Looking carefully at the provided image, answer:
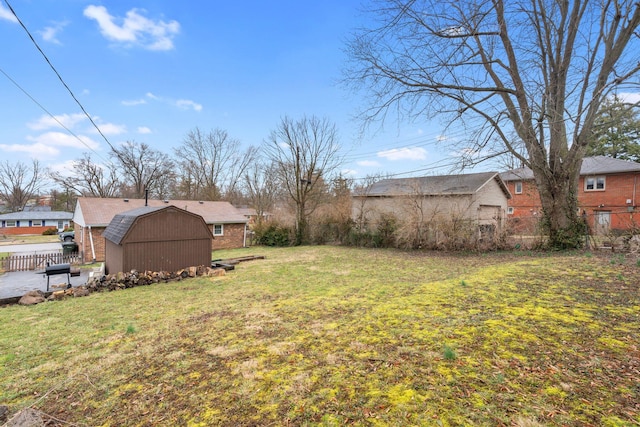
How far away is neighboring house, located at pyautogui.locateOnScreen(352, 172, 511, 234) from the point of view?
1360cm

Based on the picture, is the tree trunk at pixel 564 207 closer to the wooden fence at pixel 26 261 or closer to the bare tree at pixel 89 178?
the wooden fence at pixel 26 261

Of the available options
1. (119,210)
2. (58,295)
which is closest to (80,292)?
(58,295)

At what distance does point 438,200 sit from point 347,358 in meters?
12.4

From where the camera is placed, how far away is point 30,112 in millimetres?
8812

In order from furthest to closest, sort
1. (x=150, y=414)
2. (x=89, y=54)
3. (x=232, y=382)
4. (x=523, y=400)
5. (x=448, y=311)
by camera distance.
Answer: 1. (x=89, y=54)
2. (x=448, y=311)
3. (x=232, y=382)
4. (x=150, y=414)
5. (x=523, y=400)

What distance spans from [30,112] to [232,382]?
36.2 ft

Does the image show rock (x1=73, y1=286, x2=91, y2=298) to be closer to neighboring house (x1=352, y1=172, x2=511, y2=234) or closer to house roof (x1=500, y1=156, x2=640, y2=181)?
neighboring house (x1=352, y1=172, x2=511, y2=234)

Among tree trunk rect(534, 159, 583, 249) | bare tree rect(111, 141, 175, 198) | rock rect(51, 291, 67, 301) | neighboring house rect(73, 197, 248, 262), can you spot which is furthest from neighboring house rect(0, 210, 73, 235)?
tree trunk rect(534, 159, 583, 249)

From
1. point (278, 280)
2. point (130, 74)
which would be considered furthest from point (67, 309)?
point (130, 74)

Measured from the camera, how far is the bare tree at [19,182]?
149 ft

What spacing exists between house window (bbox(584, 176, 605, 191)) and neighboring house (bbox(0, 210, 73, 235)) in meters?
53.1

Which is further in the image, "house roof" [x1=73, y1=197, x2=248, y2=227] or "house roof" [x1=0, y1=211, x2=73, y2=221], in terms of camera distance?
"house roof" [x1=0, y1=211, x2=73, y2=221]

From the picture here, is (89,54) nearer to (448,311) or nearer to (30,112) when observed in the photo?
(30,112)

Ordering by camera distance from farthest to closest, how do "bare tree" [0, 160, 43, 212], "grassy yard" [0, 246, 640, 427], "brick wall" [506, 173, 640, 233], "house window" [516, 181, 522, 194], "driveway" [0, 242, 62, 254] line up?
"bare tree" [0, 160, 43, 212] < "house window" [516, 181, 522, 194] < "driveway" [0, 242, 62, 254] < "brick wall" [506, 173, 640, 233] < "grassy yard" [0, 246, 640, 427]
